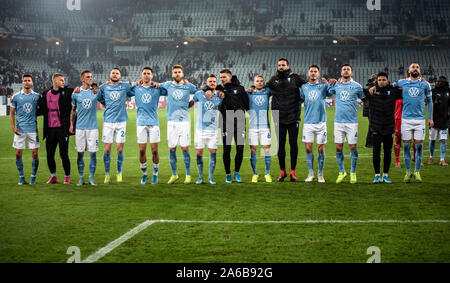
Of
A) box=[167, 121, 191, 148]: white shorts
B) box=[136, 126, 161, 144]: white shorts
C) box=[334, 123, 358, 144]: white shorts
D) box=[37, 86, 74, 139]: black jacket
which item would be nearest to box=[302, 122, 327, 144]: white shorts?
box=[334, 123, 358, 144]: white shorts

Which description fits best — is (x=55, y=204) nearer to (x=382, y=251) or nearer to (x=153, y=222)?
(x=153, y=222)

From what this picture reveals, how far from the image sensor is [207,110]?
33.7 ft

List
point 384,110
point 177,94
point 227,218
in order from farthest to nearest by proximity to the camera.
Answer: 1. point 177,94
2. point 384,110
3. point 227,218

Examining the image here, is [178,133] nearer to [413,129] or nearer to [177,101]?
[177,101]

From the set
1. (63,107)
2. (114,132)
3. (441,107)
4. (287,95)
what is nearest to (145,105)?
(114,132)

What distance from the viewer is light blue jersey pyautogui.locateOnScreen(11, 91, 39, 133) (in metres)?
10.4

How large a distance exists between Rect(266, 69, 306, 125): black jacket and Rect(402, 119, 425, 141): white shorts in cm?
211

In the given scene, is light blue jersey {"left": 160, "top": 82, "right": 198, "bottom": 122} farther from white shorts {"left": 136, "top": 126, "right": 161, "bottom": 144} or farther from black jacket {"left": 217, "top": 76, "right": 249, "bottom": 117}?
black jacket {"left": 217, "top": 76, "right": 249, "bottom": 117}

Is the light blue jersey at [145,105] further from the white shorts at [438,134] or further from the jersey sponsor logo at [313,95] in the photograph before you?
the white shorts at [438,134]

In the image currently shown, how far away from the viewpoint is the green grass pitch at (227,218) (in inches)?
223

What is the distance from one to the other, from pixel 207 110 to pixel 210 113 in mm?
88

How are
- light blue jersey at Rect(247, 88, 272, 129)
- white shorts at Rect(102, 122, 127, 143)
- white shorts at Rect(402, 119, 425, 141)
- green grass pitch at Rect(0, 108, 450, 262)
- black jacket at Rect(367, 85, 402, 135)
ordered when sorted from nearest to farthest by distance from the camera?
green grass pitch at Rect(0, 108, 450, 262) < black jacket at Rect(367, 85, 402, 135) < white shorts at Rect(402, 119, 425, 141) < white shorts at Rect(102, 122, 127, 143) < light blue jersey at Rect(247, 88, 272, 129)
